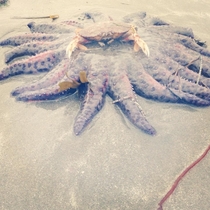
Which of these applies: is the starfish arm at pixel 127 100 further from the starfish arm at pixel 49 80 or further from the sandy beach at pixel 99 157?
the starfish arm at pixel 49 80

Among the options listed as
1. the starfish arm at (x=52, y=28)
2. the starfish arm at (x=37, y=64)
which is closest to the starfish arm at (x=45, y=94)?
the starfish arm at (x=37, y=64)

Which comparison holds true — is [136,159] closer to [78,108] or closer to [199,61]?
[78,108]

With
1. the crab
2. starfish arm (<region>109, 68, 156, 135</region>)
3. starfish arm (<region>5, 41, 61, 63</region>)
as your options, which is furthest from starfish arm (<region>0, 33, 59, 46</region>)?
starfish arm (<region>109, 68, 156, 135</region>)

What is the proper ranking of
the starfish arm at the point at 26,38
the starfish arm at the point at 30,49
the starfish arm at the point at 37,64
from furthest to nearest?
the starfish arm at the point at 26,38 < the starfish arm at the point at 30,49 < the starfish arm at the point at 37,64

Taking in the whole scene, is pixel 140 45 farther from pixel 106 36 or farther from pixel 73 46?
pixel 73 46

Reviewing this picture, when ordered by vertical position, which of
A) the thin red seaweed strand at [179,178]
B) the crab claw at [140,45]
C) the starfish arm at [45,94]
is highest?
the crab claw at [140,45]

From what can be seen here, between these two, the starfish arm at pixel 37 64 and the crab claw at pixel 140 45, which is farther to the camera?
the starfish arm at pixel 37 64

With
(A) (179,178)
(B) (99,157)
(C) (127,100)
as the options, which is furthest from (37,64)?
(A) (179,178)

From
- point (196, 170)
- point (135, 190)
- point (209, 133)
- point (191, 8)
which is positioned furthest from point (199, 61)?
point (191, 8)
